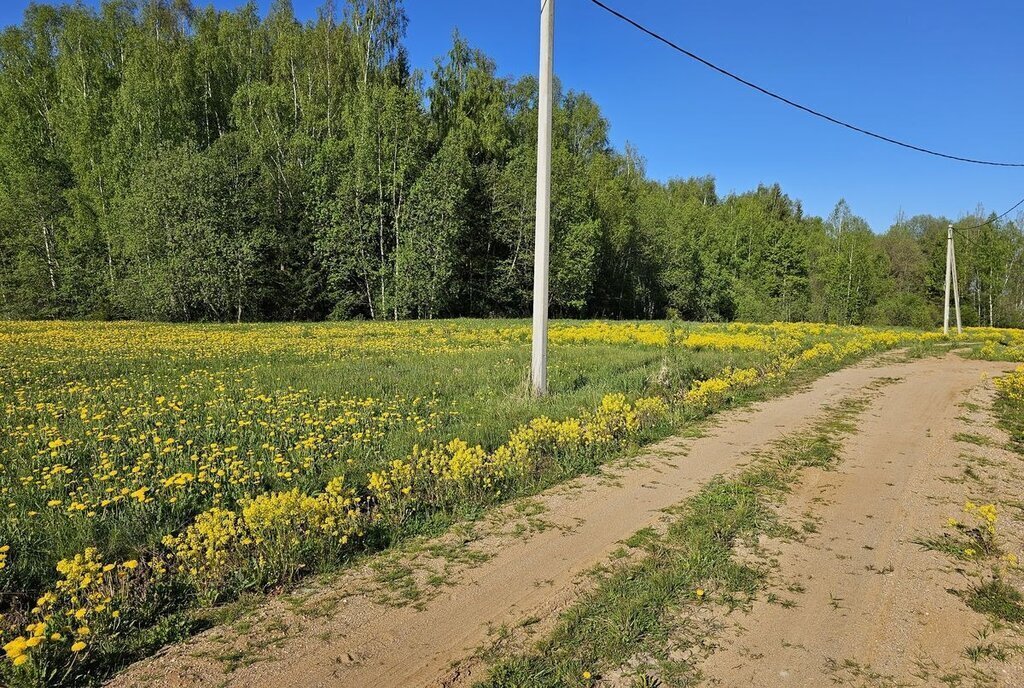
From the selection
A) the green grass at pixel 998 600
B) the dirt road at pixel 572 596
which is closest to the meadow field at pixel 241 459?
the dirt road at pixel 572 596

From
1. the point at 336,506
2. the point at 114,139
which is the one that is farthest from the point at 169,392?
the point at 114,139

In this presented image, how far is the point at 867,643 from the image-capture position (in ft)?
10.9

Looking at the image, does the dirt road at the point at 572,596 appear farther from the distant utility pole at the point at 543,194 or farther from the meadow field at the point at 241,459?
the distant utility pole at the point at 543,194

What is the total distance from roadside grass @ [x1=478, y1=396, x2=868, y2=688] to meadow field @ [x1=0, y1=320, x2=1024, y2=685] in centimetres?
174

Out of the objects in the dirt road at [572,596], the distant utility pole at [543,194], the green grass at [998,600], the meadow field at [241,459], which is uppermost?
the distant utility pole at [543,194]

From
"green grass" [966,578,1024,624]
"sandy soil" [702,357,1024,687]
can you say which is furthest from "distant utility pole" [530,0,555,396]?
"green grass" [966,578,1024,624]

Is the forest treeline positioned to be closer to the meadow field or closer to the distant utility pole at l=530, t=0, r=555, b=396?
the meadow field

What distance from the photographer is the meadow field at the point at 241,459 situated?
11.7ft

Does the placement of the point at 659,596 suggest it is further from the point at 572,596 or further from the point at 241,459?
the point at 241,459

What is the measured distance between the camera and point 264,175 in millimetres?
35375

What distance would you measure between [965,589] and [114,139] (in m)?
44.3

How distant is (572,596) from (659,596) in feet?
2.03

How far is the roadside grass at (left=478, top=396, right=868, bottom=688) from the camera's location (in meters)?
3.04

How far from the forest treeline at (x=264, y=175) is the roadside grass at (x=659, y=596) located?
30.6 meters
